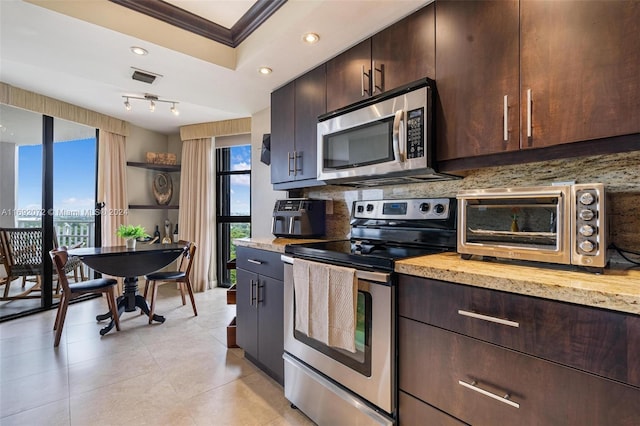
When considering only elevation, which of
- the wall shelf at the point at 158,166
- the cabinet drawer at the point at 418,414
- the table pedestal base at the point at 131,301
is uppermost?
the wall shelf at the point at 158,166

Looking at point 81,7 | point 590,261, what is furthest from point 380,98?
point 81,7

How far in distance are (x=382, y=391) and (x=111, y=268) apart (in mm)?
2860

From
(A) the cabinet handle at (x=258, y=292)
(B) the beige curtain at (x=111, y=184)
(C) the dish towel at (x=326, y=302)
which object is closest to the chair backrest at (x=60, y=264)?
(B) the beige curtain at (x=111, y=184)

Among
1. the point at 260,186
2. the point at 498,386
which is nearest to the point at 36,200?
the point at 260,186

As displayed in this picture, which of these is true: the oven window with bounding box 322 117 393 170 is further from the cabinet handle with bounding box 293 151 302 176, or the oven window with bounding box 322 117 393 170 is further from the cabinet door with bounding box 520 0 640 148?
the cabinet door with bounding box 520 0 640 148

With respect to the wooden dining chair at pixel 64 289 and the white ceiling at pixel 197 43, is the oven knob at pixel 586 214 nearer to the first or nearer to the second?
the white ceiling at pixel 197 43

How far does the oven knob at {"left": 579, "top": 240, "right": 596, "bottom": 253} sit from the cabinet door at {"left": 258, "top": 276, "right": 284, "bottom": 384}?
1473 mm

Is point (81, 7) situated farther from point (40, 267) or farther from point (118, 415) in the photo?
point (40, 267)

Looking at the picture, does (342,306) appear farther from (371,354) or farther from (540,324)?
(540,324)

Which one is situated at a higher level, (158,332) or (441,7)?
(441,7)

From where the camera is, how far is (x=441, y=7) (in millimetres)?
1446

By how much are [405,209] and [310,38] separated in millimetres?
1172

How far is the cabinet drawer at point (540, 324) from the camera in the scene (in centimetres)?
80

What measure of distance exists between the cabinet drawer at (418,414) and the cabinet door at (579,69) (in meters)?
1.10
